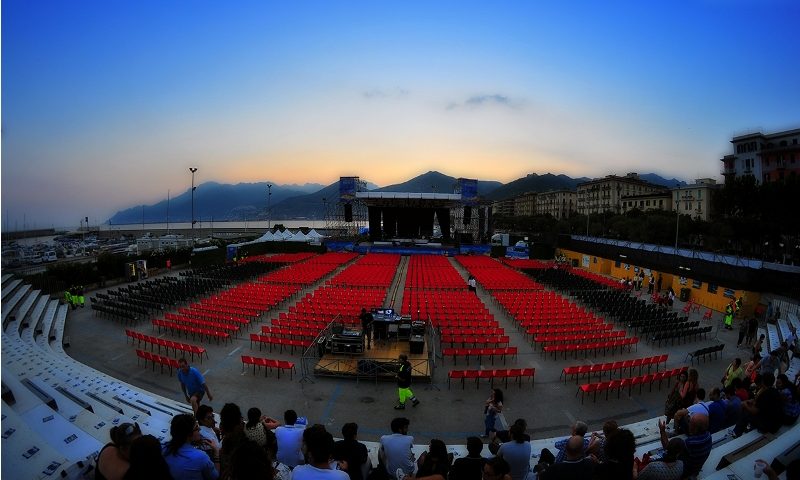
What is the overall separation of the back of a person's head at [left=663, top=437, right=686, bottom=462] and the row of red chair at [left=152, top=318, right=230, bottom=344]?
13.5 metres

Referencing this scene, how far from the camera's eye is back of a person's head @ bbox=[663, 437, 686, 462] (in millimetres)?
3844

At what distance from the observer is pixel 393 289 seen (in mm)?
24141

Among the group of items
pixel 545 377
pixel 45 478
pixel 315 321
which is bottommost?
pixel 545 377

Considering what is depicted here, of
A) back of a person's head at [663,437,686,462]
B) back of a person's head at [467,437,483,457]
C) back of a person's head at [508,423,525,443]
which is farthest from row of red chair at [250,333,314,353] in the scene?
back of a person's head at [663,437,686,462]

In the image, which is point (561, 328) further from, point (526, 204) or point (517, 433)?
point (526, 204)

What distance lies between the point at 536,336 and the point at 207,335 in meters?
12.6

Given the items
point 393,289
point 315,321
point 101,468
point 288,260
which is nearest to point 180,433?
point 101,468

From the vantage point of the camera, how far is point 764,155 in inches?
1849

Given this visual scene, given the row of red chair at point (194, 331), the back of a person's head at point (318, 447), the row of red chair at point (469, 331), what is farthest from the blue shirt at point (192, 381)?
the row of red chair at point (469, 331)

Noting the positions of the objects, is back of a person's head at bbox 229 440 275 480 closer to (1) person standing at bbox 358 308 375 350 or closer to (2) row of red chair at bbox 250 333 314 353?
(1) person standing at bbox 358 308 375 350

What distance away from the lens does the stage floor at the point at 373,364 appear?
10438mm

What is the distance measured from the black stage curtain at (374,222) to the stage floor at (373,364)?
139ft

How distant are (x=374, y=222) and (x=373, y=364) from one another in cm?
4439

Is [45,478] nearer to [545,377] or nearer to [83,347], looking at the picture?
[545,377]
